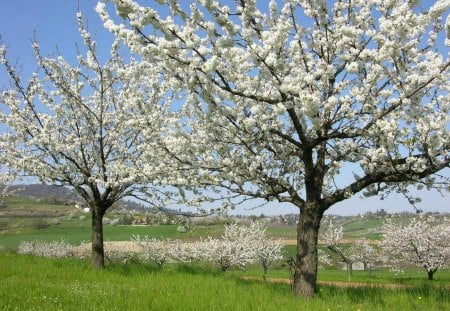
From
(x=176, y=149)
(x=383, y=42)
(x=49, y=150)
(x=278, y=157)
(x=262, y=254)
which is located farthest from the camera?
(x=262, y=254)

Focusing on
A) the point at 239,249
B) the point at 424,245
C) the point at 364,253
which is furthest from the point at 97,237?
the point at 364,253

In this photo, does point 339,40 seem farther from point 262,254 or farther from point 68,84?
point 262,254

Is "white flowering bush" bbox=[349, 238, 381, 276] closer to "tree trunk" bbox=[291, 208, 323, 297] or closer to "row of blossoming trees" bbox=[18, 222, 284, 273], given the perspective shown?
"row of blossoming trees" bbox=[18, 222, 284, 273]

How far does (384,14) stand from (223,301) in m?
6.91

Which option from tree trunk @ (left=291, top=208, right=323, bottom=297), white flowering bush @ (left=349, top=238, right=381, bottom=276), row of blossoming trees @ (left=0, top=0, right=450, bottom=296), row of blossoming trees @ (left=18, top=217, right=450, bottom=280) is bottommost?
white flowering bush @ (left=349, top=238, right=381, bottom=276)

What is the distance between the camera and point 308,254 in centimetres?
1025

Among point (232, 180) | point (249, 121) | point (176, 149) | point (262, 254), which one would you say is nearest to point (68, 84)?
point (176, 149)

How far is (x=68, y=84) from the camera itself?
54.1 feet

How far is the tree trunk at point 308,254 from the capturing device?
33.4ft

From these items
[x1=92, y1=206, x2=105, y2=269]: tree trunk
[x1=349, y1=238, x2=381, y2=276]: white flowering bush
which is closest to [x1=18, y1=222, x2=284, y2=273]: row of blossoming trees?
[x1=349, y1=238, x2=381, y2=276]: white flowering bush

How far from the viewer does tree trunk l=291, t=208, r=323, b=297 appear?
10188 millimetres

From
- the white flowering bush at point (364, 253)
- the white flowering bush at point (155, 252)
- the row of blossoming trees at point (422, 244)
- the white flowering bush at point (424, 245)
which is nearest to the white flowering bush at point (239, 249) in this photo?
the white flowering bush at point (155, 252)

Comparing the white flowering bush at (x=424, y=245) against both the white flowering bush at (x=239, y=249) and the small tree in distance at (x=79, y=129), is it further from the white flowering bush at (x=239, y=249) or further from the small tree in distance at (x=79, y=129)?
the small tree in distance at (x=79, y=129)

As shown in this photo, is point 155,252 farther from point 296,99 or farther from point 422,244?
point 296,99
